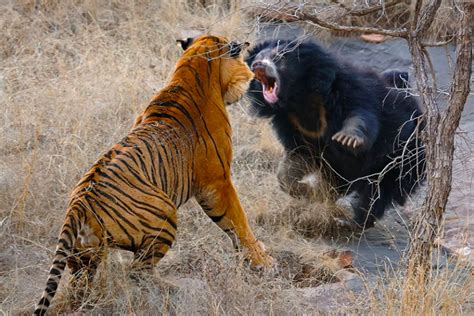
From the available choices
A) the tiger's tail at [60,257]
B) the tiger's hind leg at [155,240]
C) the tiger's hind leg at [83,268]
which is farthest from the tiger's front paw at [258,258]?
the tiger's tail at [60,257]

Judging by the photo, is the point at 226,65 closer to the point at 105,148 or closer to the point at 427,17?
the point at 427,17

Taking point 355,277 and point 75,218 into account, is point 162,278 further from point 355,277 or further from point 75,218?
Result: point 355,277

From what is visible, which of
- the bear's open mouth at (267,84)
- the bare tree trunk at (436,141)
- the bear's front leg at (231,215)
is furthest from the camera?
the bear's open mouth at (267,84)

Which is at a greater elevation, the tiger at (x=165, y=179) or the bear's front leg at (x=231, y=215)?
the tiger at (x=165, y=179)

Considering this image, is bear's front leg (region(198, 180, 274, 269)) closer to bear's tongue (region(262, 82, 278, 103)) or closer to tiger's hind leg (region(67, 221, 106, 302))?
tiger's hind leg (region(67, 221, 106, 302))

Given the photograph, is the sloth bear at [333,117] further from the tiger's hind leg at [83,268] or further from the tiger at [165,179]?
the tiger's hind leg at [83,268]

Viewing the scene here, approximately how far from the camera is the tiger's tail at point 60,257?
4.17 metres

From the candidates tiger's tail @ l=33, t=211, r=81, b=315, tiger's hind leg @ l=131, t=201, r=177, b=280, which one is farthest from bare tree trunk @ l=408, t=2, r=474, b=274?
tiger's tail @ l=33, t=211, r=81, b=315

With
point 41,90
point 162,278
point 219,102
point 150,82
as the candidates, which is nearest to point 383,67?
point 150,82

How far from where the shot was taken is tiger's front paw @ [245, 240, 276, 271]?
5.43 meters

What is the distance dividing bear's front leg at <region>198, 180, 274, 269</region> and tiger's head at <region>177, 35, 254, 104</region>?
2.07ft

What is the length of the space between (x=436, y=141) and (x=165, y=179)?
1.53 m

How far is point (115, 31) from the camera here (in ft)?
32.3

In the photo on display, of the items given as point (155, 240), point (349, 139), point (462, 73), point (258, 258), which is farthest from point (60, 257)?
point (349, 139)
